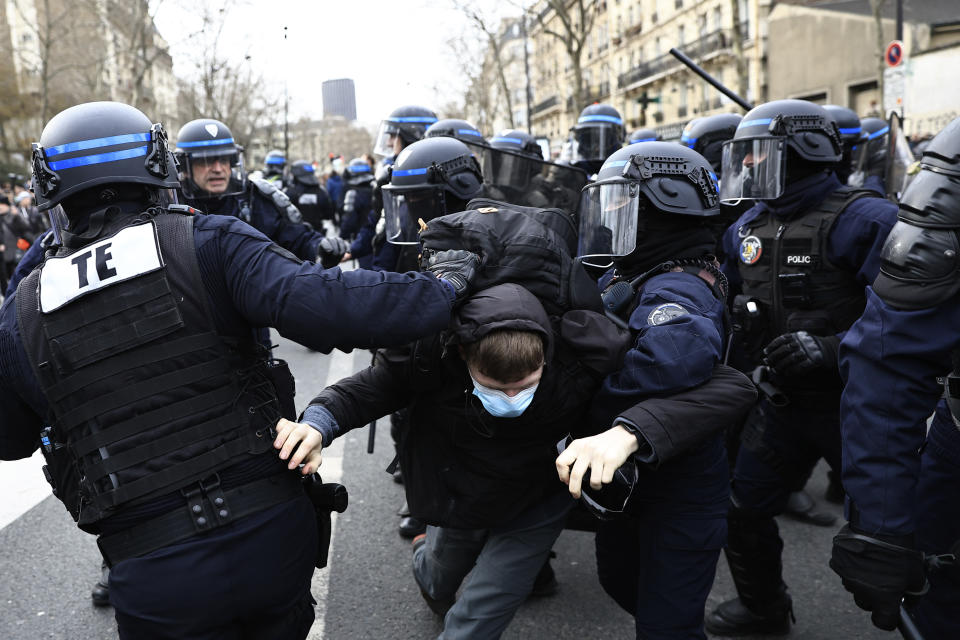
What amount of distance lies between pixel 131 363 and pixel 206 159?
3180 mm

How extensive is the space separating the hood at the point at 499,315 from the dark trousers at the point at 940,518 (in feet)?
3.39

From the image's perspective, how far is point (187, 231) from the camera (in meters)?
1.76

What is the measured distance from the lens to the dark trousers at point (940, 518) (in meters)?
1.98

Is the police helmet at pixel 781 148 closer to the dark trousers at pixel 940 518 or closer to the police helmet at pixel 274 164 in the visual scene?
the dark trousers at pixel 940 518

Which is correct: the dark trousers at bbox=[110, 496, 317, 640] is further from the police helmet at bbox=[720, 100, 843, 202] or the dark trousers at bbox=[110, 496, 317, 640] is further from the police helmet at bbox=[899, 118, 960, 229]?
the police helmet at bbox=[720, 100, 843, 202]

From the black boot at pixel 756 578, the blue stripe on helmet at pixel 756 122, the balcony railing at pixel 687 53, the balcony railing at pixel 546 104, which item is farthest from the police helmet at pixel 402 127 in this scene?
the balcony railing at pixel 546 104

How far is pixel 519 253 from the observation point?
2.08 meters

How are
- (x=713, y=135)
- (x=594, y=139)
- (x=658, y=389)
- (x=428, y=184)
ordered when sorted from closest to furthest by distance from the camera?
(x=658, y=389)
(x=428, y=184)
(x=713, y=135)
(x=594, y=139)

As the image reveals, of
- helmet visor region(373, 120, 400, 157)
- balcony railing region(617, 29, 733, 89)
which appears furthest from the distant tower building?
balcony railing region(617, 29, 733, 89)

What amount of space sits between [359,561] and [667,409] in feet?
7.28

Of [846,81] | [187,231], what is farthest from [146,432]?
[846,81]

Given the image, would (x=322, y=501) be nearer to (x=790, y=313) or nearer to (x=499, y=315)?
(x=499, y=315)

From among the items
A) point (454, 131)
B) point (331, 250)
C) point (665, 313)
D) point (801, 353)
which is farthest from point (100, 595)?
point (454, 131)

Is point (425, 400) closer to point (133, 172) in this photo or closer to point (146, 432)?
point (146, 432)
